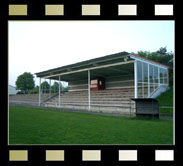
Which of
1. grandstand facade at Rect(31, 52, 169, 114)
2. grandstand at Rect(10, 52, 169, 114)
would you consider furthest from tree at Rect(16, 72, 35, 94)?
grandstand facade at Rect(31, 52, 169, 114)

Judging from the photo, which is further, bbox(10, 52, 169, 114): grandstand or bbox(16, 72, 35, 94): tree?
bbox(16, 72, 35, 94): tree

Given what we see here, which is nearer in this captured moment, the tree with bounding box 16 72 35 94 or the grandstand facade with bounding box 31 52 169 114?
the grandstand facade with bounding box 31 52 169 114

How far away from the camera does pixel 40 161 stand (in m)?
2.31

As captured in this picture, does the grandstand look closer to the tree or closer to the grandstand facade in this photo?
the grandstand facade

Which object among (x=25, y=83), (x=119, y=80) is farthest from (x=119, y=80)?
(x=25, y=83)

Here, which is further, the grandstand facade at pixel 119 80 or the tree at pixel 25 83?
the tree at pixel 25 83

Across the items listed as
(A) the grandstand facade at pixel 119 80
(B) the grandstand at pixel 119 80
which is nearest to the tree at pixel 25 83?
(B) the grandstand at pixel 119 80

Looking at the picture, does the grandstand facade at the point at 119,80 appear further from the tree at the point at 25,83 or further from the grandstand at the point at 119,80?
the tree at the point at 25,83

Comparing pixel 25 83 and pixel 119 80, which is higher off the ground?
pixel 119 80

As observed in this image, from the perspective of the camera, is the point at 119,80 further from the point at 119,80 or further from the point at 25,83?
the point at 25,83

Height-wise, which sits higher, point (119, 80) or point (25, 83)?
point (119, 80)

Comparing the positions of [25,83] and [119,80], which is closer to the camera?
[119,80]
